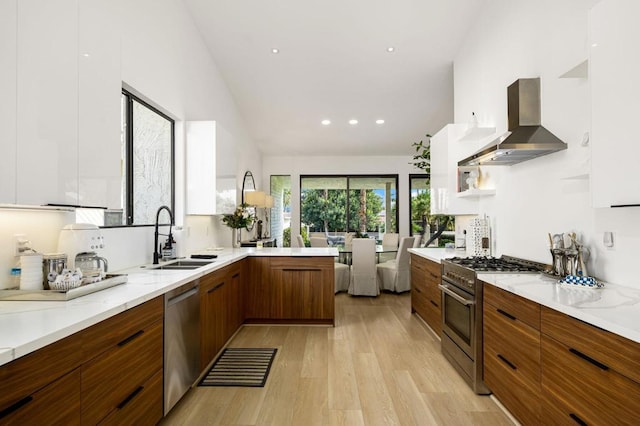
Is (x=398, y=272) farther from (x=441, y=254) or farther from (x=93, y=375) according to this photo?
(x=93, y=375)

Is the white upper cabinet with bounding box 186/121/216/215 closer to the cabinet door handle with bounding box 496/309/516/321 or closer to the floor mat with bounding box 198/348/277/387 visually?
the floor mat with bounding box 198/348/277/387

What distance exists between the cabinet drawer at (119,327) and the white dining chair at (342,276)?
155 inches

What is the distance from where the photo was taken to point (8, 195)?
4.50 ft

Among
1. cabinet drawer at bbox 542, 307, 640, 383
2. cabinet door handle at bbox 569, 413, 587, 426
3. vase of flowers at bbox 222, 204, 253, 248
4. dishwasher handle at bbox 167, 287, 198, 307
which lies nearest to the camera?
cabinet drawer at bbox 542, 307, 640, 383

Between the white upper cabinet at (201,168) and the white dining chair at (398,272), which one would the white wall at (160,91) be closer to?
the white upper cabinet at (201,168)

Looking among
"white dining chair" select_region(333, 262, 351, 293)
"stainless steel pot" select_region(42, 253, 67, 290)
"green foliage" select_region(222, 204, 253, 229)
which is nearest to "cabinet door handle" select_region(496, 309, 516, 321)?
"stainless steel pot" select_region(42, 253, 67, 290)

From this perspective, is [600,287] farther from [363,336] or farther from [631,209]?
[363,336]

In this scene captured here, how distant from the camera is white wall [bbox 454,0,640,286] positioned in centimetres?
213

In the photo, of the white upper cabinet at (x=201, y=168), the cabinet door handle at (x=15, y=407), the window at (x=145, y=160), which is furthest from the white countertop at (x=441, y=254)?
the cabinet door handle at (x=15, y=407)

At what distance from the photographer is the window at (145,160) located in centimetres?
295

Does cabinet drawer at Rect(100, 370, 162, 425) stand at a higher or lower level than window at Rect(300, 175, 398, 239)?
lower

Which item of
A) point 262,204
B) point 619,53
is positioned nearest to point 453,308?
point 619,53

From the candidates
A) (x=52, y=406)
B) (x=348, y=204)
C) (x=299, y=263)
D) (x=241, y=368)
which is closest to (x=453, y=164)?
(x=299, y=263)

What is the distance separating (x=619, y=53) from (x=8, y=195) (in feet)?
8.73
